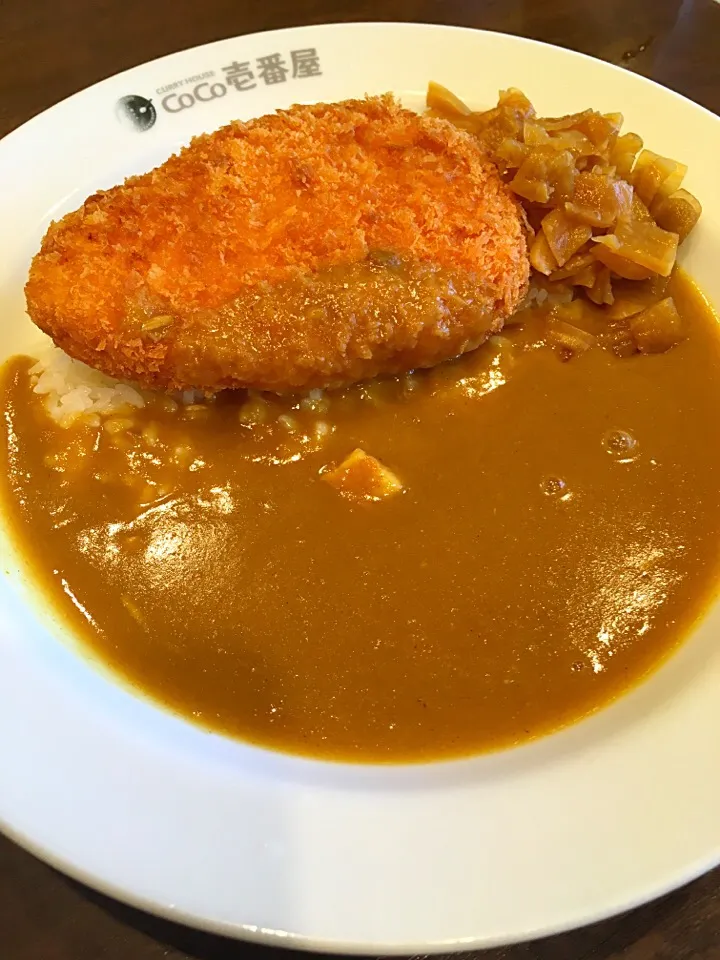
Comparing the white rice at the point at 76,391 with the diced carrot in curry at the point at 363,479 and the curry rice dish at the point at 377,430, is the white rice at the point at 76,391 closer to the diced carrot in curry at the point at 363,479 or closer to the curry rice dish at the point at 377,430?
the curry rice dish at the point at 377,430

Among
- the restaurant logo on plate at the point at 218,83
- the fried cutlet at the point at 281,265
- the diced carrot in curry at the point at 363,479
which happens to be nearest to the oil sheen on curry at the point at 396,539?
the diced carrot in curry at the point at 363,479

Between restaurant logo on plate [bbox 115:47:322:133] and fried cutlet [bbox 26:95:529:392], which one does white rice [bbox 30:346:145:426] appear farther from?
restaurant logo on plate [bbox 115:47:322:133]

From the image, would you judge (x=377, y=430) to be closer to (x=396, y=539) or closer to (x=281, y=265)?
(x=396, y=539)

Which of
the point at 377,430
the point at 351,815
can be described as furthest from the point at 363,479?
the point at 351,815

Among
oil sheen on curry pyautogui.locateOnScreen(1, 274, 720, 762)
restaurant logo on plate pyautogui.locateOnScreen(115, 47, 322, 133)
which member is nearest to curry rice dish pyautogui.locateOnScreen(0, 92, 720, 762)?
oil sheen on curry pyautogui.locateOnScreen(1, 274, 720, 762)

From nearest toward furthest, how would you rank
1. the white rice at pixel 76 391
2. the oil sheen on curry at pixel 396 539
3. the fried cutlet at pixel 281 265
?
the oil sheen on curry at pixel 396 539 < the fried cutlet at pixel 281 265 < the white rice at pixel 76 391

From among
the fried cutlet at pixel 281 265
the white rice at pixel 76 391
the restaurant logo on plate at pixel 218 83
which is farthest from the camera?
the restaurant logo on plate at pixel 218 83

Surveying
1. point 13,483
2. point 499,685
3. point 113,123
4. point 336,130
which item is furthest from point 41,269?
point 499,685
